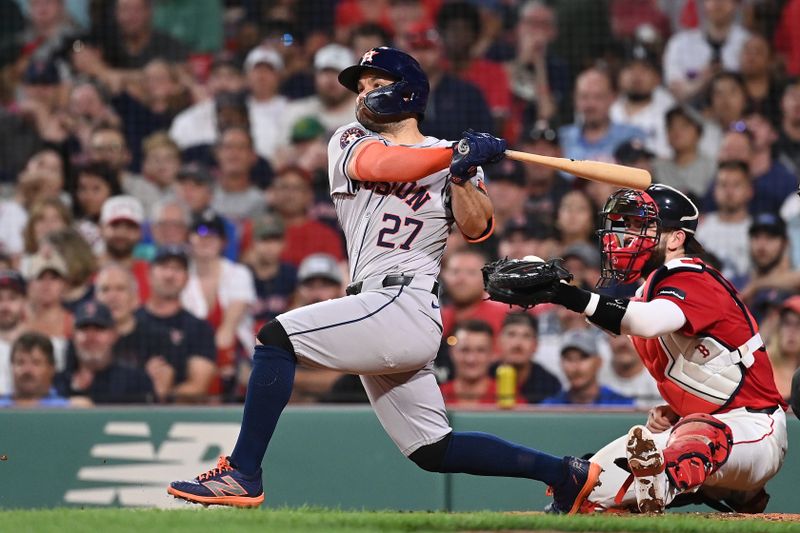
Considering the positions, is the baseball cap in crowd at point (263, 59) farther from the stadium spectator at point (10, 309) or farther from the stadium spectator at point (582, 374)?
the stadium spectator at point (582, 374)

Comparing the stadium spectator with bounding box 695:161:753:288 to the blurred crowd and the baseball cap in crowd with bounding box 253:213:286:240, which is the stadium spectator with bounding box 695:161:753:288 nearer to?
the blurred crowd

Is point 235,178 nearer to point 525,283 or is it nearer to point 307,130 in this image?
point 307,130

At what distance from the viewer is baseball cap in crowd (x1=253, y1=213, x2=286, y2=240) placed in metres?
8.18

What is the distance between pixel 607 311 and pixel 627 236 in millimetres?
465

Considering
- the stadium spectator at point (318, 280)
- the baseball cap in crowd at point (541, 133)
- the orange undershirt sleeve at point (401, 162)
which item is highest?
the orange undershirt sleeve at point (401, 162)

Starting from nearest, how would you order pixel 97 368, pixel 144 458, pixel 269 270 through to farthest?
pixel 144 458 → pixel 97 368 → pixel 269 270

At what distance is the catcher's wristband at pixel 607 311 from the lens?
13.1 feet

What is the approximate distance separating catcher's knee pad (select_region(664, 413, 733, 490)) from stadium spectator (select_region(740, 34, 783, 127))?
15.4ft

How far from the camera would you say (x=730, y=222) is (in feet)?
25.5

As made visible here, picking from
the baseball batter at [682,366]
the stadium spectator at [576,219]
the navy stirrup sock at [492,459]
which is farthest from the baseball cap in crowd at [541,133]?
the navy stirrup sock at [492,459]

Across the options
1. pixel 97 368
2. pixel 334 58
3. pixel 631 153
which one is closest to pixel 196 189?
pixel 334 58

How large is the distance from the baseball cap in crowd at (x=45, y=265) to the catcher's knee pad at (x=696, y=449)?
4.86 metres

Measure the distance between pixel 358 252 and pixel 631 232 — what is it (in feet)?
3.37

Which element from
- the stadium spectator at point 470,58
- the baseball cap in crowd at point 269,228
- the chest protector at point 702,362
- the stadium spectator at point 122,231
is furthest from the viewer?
the stadium spectator at point 470,58
